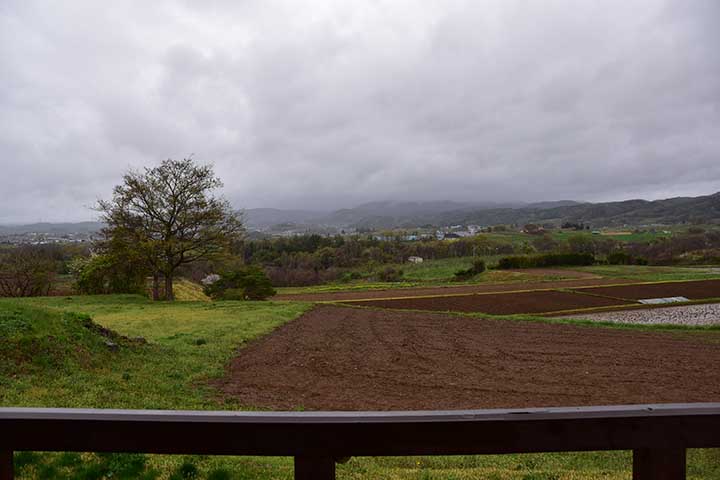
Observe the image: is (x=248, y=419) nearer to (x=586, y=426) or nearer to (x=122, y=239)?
(x=586, y=426)

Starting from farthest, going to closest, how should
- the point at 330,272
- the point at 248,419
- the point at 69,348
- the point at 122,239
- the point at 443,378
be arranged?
the point at 330,272 → the point at 122,239 → the point at 443,378 → the point at 69,348 → the point at 248,419

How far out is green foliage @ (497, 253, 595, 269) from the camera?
55.5 metres

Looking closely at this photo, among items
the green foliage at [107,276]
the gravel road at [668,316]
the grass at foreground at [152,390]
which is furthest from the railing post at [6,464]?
the green foliage at [107,276]

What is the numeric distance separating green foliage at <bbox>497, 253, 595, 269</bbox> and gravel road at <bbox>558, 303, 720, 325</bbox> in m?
28.6

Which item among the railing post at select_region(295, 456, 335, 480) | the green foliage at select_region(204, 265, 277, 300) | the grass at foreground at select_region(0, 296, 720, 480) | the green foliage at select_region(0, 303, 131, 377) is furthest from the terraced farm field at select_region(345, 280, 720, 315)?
the railing post at select_region(295, 456, 335, 480)

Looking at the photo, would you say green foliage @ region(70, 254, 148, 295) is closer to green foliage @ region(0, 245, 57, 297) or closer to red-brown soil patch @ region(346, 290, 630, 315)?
green foliage @ region(0, 245, 57, 297)

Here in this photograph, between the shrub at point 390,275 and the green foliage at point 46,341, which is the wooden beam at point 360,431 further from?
the shrub at point 390,275

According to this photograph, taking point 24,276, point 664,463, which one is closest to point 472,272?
point 24,276

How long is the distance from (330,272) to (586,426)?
223ft

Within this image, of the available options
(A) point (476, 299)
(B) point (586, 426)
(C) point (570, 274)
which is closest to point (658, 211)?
(C) point (570, 274)

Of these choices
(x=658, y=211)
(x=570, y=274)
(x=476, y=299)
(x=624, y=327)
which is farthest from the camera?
(x=658, y=211)

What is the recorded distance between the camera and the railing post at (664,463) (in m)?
1.59

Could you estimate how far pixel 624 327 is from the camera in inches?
730

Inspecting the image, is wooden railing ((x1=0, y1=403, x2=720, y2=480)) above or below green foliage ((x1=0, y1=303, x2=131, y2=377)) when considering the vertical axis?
above
